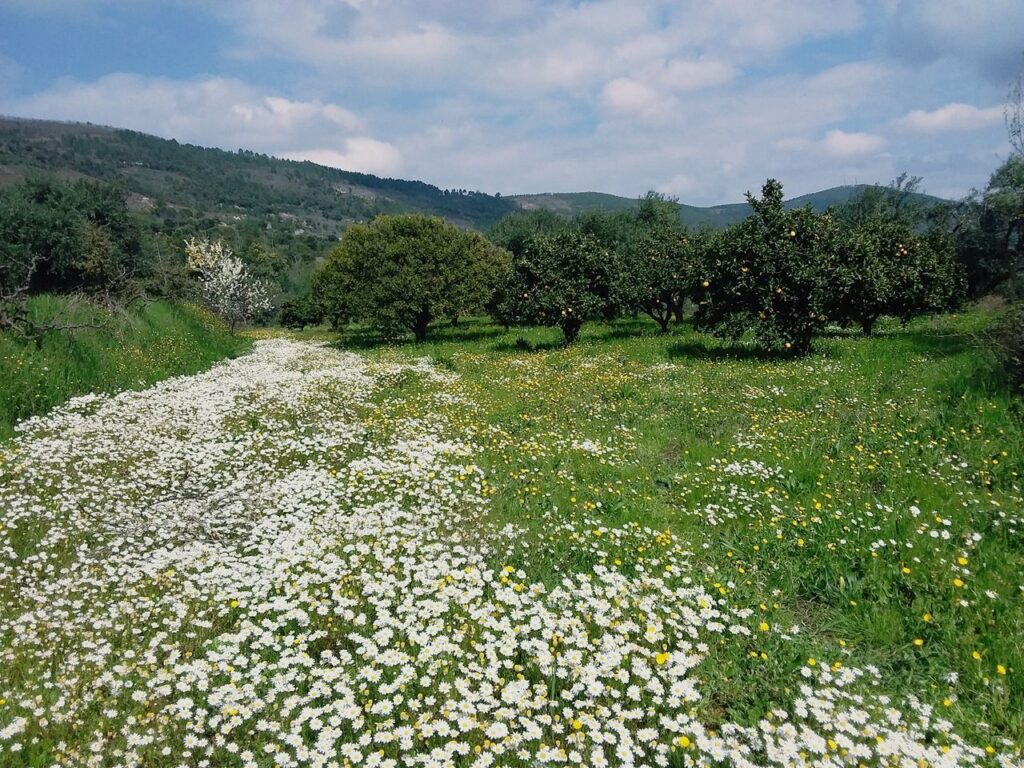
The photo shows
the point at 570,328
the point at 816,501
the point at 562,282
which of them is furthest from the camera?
the point at 570,328

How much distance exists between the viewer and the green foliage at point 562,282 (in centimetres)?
2700

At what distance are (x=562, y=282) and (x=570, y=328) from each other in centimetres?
229

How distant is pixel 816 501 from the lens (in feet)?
26.3

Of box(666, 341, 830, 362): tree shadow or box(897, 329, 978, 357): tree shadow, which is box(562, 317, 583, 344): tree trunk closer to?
box(666, 341, 830, 362): tree shadow

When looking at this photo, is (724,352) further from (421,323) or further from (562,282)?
(421,323)

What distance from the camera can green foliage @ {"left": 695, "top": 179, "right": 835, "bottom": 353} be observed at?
64.7 ft

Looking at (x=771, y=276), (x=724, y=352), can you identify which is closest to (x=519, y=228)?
(x=724, y=352)

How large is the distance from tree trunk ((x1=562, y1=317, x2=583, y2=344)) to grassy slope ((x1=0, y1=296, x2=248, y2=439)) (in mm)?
15822

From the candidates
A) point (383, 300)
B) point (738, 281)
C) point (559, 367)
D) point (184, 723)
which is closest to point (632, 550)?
point (184, 723)

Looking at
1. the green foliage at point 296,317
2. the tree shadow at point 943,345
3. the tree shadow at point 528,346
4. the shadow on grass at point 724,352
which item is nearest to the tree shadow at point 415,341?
the tree shadow at point 528,346

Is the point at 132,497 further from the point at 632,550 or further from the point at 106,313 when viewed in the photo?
the point at 106,313

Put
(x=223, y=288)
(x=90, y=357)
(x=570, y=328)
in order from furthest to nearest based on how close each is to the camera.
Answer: (x=223, y=288) < (x=570, y=328) < (x=90, y=357)

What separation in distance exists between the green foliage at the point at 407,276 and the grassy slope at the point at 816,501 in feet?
58.5

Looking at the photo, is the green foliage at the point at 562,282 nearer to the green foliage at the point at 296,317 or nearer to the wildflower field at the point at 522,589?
the wildflower field at the point at 522,589
